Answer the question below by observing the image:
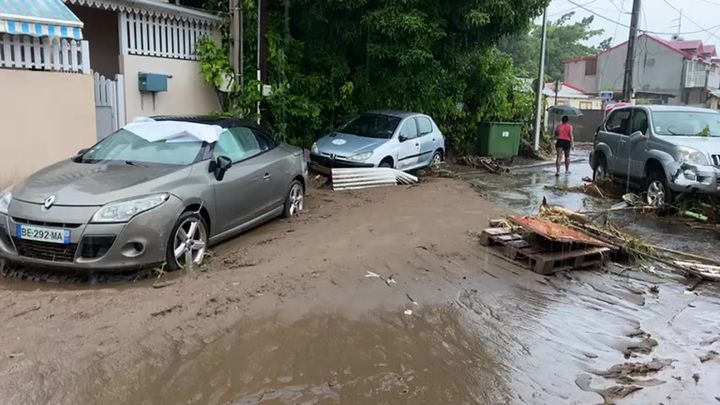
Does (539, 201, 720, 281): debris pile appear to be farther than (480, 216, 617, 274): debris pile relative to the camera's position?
Yes

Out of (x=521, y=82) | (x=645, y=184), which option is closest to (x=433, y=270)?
(x=645, y=184)

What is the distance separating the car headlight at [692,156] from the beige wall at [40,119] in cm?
933

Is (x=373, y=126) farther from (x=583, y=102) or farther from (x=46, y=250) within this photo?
(x=583, y=102)

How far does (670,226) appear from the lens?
8.86m

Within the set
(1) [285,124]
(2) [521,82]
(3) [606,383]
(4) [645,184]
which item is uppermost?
(2) [521,82]

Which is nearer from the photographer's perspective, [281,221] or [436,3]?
[281,221]

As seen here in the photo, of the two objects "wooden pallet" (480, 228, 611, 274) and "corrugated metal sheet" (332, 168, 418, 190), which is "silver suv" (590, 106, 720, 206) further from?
"corrugated metal sheet" (332, 168, 418, 190)

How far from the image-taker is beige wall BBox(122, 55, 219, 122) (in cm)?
1047

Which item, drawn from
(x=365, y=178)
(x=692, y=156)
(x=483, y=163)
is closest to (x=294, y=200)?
(x=365, y=178)

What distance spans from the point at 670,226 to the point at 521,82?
11.6 m

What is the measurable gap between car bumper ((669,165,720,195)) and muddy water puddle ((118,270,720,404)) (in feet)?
13.8

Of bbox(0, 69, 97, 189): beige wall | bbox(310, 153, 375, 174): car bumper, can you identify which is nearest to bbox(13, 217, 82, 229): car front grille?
bbox(0, 69, 97, 189): beige wall

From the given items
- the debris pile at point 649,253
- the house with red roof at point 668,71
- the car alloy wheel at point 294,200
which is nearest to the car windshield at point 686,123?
the debris pile at point 649,253

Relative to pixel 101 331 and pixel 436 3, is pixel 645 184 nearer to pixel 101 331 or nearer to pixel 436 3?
pixel 436 3
